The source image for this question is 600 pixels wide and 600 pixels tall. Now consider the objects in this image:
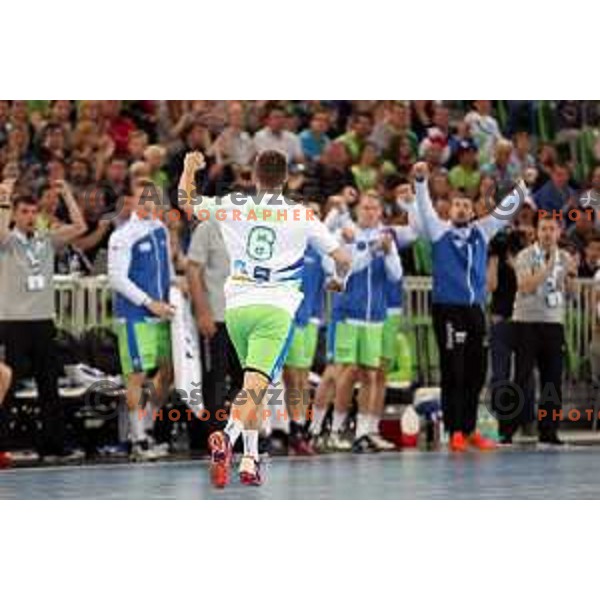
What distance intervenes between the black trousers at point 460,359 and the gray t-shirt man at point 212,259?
5.63 ft

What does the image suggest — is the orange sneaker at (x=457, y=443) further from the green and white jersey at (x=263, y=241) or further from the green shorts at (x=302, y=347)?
the green and white jersey at (x=263, y=241)

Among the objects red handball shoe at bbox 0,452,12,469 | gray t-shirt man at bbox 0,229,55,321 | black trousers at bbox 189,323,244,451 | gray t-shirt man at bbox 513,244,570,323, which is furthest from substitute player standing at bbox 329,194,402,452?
red handball shoe at bbox 0,452,12,469

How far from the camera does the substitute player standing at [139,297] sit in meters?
14.1

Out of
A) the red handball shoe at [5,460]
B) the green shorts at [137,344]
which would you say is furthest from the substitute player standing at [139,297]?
the red handball shoe at [5,460]

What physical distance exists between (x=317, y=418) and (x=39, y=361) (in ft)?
7.38

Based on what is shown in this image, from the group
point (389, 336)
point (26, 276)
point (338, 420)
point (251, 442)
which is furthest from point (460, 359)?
point (251, 442)

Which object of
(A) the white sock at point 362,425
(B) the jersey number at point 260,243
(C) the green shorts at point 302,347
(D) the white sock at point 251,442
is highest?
(B) the jersey number at point 260,243

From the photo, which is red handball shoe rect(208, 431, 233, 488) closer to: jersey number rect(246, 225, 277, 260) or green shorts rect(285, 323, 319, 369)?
jersey number rect(246, 225, 277, 260)

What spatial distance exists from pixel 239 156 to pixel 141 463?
2651mm

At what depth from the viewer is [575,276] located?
53.0 ft

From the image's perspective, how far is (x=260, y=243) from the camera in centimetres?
1125

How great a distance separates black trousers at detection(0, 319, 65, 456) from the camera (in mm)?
13938

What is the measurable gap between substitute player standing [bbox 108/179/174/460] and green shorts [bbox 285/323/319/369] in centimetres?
92

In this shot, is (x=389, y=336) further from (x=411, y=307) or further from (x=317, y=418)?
(x=411, y=307)
